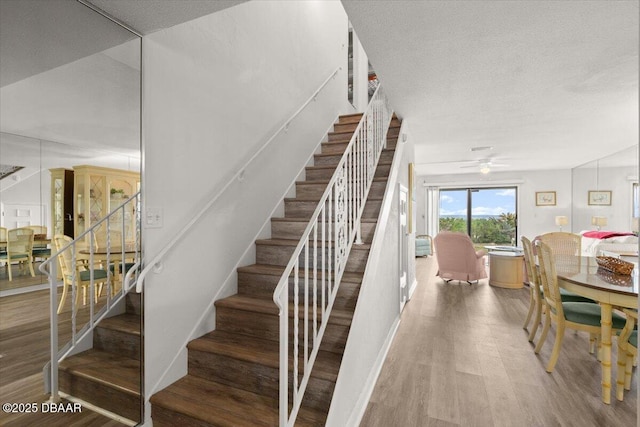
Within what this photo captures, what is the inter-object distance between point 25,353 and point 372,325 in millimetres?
1863

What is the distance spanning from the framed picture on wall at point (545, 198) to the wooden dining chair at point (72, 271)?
957 cm

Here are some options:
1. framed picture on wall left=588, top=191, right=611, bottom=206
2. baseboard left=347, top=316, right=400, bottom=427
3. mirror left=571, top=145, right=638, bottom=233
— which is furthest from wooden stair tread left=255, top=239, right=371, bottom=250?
framed picture on wall left=588, top=191, right=611, bottom=206

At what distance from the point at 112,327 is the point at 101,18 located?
1532 mm

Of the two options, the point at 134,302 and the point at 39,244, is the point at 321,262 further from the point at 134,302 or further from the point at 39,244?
the point at 39,244

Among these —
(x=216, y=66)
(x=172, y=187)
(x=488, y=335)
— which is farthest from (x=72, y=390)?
(x=488, y=335)

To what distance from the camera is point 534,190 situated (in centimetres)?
823

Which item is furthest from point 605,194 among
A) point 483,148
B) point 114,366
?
point 114,366

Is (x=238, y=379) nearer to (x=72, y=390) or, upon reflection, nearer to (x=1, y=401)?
(x=72, y=390)

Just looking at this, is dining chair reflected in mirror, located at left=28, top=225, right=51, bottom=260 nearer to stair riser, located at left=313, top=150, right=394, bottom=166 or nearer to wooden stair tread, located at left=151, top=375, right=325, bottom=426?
wooden stair tread, located at left=151, top=375, right=325, bottom=426

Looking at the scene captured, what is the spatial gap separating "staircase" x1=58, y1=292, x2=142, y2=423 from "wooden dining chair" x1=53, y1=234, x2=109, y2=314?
181mm

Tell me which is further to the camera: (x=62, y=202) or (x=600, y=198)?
(x=600, y=198)

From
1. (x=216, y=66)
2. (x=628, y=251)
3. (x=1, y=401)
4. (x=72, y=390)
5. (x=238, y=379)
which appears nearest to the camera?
(x=1, y=401)

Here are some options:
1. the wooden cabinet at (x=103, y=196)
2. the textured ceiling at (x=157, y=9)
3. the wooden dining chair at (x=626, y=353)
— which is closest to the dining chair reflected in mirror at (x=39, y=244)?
the wooden cabinet at (x=103, y=196)

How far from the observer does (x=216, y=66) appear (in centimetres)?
221
